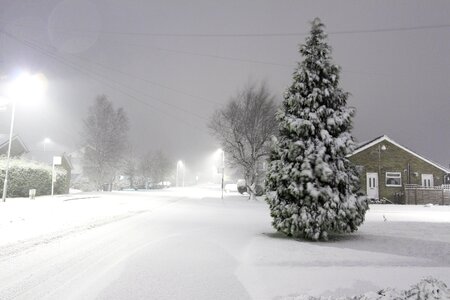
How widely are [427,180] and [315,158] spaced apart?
93.7ft

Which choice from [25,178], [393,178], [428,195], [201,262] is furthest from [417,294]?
[393,178]

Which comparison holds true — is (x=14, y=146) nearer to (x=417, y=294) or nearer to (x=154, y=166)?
(x=154, y=166)

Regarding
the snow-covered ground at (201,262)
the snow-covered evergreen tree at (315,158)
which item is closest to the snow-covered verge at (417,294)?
the snow-covered ground at (201,262)

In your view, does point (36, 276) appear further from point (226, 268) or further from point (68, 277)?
point (226, 268)

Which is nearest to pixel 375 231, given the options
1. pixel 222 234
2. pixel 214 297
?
pixel 222 234

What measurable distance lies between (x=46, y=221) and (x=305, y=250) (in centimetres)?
975

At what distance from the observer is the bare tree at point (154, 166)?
8171 cm

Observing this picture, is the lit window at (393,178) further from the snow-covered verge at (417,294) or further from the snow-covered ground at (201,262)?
the snow-covered verge at (417,294)

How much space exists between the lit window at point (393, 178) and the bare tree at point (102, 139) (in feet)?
108

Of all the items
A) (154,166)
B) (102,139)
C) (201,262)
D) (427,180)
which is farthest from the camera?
(154,166)

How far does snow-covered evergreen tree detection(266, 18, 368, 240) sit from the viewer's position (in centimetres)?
1098

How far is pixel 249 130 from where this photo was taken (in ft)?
119

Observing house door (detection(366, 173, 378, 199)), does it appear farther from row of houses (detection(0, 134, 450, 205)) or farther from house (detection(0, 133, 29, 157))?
house (detection(0, 133, 29, 157))

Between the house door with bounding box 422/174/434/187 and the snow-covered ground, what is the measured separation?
2388 cm
